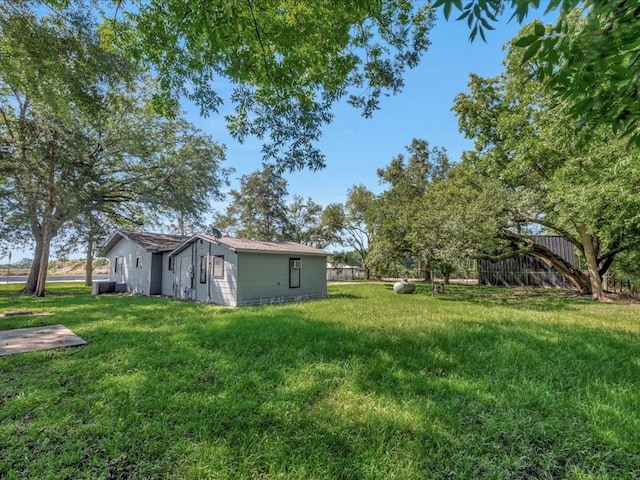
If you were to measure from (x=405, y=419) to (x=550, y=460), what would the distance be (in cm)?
109

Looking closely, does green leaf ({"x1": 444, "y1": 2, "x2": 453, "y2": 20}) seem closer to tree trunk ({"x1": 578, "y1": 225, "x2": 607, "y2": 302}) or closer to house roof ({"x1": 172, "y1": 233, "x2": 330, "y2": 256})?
house roof ({"x1": 172, "y1": 233, "x2": 330, "y2": 256})

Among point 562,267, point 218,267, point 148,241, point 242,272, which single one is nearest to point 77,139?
point 148,241

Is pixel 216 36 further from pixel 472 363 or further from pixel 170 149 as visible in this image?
pixel 170 149

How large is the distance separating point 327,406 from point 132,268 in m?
16.7

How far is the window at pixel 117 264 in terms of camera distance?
56.9 feet

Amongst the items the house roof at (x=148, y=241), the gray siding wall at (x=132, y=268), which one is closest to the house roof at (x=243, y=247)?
the house roof at (x=148, y=241)

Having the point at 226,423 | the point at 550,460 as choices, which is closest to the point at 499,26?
the point at 550,460

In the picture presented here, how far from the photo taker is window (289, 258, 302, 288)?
1334cm

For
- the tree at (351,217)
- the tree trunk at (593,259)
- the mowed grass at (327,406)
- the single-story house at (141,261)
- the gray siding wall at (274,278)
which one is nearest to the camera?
the mowed grass at (327,406)

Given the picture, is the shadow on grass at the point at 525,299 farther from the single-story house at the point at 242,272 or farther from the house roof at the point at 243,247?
the house roof at the point at 243,247

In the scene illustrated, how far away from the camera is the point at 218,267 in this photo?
38.8 feet

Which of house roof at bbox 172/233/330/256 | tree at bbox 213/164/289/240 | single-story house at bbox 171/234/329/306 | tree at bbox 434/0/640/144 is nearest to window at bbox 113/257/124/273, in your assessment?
single-story house at bbox 171/234/329/306

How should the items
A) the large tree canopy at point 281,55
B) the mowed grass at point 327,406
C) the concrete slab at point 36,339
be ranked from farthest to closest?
the concrete slab at point 36,339, the large tree canopy at point 281,55, the mowed grass at point 327,406

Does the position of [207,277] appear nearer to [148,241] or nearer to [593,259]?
[148,241]
